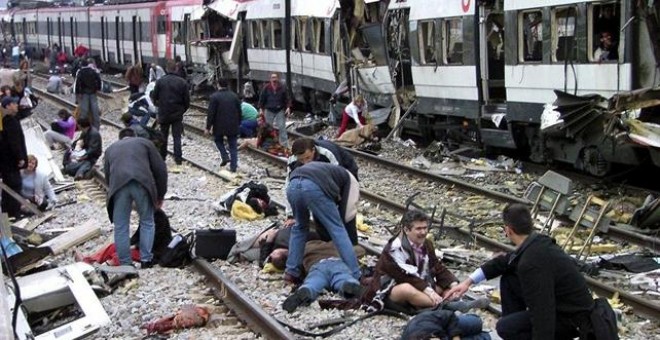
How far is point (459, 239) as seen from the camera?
11461 millimetres

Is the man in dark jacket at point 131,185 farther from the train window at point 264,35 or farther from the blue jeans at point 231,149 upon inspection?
the train window at point 264,35

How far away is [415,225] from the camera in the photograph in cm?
768

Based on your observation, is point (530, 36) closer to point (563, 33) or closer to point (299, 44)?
point (563, 33)

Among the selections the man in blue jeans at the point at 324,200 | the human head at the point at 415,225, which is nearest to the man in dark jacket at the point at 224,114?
the man in blue jeans at the point at 324,200

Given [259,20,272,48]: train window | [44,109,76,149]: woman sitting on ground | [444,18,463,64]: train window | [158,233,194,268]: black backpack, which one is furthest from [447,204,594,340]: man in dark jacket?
[259,20,272,48]: train window

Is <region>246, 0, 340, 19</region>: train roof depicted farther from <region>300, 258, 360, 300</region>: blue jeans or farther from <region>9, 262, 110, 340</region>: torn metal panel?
<region>9, 262, 110, 340</region>: torn metal panel

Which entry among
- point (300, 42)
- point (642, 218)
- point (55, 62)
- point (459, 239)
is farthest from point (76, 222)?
point (55, 62)

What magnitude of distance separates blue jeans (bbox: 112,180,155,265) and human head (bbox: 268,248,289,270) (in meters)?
1.26

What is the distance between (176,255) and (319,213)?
205cm

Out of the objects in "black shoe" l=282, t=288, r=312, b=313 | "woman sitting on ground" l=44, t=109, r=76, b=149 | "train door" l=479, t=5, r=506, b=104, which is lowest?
"black shoe" l=282, t=288, r=312, b=313

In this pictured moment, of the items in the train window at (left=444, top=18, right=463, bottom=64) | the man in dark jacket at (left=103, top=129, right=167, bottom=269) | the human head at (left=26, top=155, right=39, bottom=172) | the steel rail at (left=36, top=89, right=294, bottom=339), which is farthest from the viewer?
the train window at (left=444, top=18, right=463, bottom=64)

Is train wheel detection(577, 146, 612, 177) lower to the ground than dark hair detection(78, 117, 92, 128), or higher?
lower

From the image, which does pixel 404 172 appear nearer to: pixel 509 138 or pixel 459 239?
pixel 509 138

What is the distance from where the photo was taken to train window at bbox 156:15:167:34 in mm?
36525
